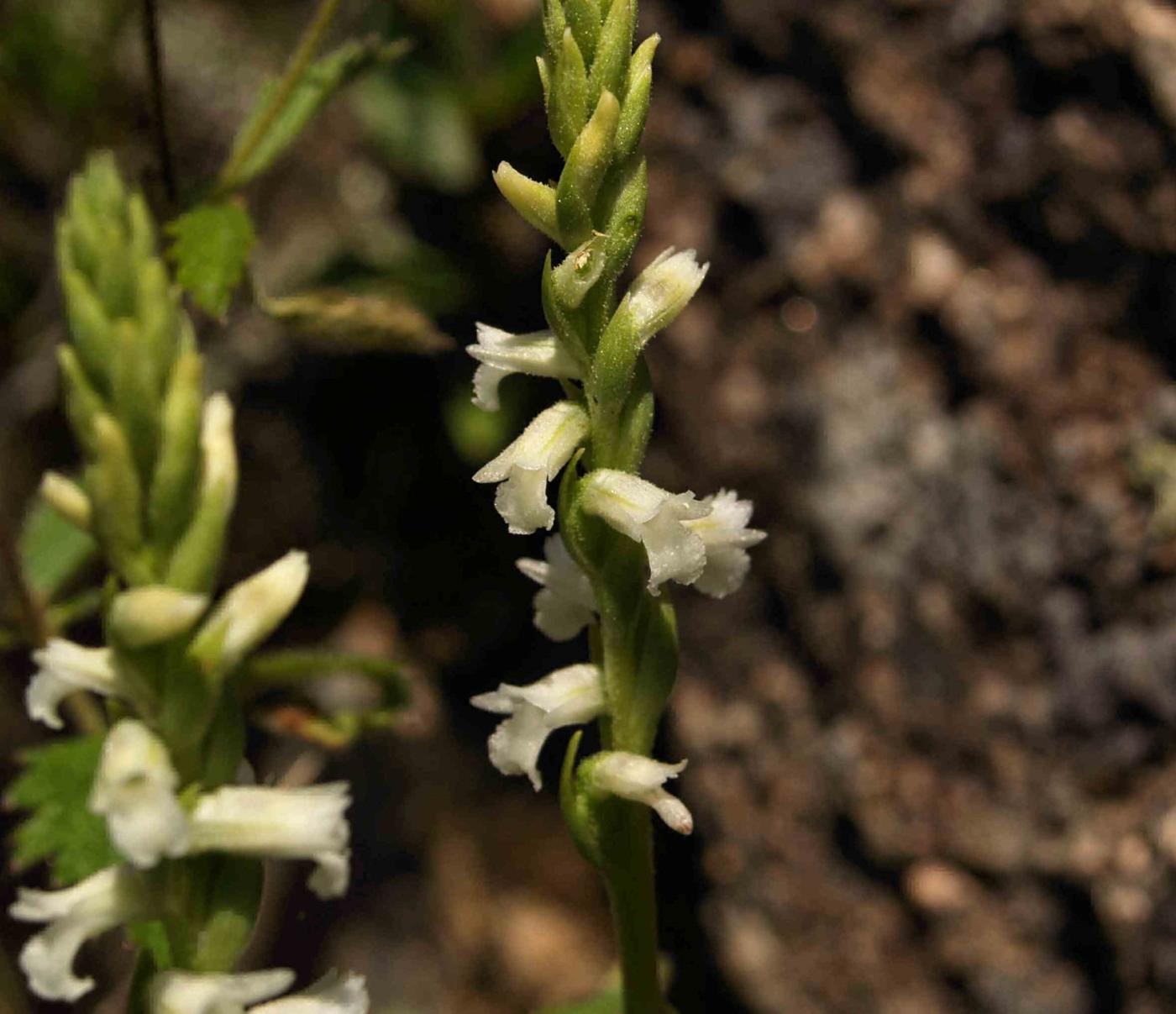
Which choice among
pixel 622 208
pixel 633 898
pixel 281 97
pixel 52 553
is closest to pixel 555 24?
pixel 622 208

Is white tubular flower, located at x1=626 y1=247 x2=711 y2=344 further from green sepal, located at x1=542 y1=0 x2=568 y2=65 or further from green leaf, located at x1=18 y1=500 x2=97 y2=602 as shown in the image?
green leaf, located at x1=18 y1=500 x2=97 y2=602

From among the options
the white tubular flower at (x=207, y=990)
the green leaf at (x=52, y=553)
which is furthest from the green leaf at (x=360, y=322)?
the white tubular flower at (x=207, y=990)

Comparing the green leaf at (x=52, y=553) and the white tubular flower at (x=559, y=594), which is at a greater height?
the white tubular flower at (x=559, y=594)

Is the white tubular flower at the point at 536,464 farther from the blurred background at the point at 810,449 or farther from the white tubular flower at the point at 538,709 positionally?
the blurred background at the point at 810,449

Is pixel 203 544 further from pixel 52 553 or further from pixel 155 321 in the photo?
pixel 52 553

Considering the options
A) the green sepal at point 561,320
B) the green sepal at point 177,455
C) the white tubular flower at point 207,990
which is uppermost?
the green sepal at point 561,320

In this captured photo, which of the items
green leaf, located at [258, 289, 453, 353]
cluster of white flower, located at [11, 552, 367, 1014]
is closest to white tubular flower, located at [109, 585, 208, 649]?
cluster of white flower, located at [11, 552, 367, 1014]

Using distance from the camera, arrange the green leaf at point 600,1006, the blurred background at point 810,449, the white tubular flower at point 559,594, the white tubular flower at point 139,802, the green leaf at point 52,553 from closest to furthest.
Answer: the white tubular flower at point 139,802 → the white tubular flower at point 559,594 → the green leaf at point 600,1006 → the green leaf at point 52,553 → the blurred background at point 810,449
